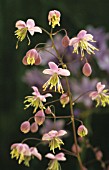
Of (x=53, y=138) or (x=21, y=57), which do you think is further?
(x=21, y=57)

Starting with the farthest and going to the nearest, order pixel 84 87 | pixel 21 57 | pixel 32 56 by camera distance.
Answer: pixel 21 57 < pixel 84 87 < pixel 32 56

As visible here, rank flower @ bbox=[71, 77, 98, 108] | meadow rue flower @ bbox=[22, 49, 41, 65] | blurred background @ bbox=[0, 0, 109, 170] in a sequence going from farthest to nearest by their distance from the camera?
blurred background @ bbox=[0, 0, 109, 170] → flower @ bbox=[71, 77, 98, 108] → meadow rue flower @ bbox=[22, 49, 41, 65]

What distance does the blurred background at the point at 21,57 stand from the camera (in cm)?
113

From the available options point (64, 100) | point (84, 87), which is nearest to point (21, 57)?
point (84, 87)

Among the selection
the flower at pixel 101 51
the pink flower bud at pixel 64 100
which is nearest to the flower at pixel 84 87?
the flower at pixel 101 51

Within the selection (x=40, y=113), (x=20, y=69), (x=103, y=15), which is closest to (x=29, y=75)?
(x=20, y=69)

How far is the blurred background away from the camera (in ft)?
3.69

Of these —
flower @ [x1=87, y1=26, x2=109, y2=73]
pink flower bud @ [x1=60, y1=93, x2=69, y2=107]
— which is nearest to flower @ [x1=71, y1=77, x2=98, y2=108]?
flower @ [x1=87, y1=26, x2=109, y2=73]

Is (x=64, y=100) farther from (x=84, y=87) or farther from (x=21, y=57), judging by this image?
(x=21, y=57)

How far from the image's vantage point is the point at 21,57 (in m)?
1.15

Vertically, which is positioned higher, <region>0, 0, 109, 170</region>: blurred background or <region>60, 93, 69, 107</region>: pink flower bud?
<region>0, 0, 109, 170</region>: blurred background

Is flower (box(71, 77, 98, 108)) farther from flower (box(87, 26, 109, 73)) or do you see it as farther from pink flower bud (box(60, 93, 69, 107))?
pink flower bud (box(60, 93, 69, 107))

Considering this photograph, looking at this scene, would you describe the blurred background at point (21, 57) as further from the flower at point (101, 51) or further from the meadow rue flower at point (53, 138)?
the meadow rue flower at point (53, 138)

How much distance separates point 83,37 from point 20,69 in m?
0.66
